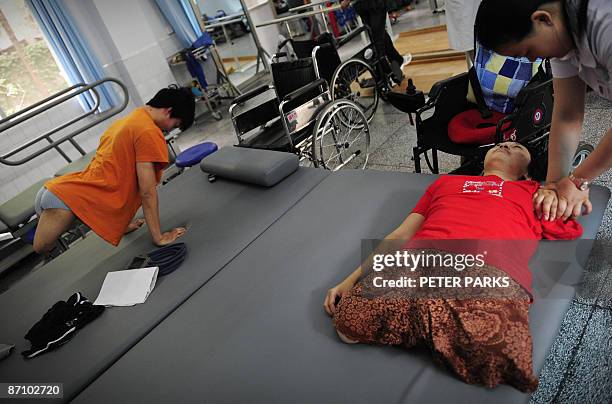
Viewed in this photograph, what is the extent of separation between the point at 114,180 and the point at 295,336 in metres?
1.33

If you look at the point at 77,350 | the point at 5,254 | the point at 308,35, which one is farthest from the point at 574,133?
the point at 308,35

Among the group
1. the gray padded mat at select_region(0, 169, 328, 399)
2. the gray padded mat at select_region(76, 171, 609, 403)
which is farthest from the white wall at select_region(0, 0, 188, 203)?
the gray padded mat at select_region(76, 171, 609, 403)

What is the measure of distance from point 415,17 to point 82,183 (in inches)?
199

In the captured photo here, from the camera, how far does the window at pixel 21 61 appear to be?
423 cm

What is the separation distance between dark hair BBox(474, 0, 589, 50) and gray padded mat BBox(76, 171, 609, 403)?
74 cm

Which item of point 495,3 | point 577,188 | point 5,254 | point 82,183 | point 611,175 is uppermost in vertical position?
point 495,3

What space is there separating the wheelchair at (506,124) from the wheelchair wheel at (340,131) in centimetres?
66

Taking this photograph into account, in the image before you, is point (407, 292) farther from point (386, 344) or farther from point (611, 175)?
point (611, 175)

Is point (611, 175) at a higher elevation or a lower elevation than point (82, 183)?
lower

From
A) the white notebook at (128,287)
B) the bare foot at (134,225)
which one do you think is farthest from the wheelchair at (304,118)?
the white notebook at (128,287)

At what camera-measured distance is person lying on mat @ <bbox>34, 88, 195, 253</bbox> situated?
6.57ft

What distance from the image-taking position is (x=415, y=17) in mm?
5629

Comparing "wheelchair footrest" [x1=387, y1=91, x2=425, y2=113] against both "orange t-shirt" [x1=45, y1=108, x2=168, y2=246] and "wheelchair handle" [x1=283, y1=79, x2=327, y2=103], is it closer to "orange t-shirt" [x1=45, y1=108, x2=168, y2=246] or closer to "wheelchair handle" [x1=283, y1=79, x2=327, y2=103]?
"wheelchair handle" [x1=283, y1=79, x2=327, y2=103]

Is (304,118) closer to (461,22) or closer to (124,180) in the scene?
(124,180)
